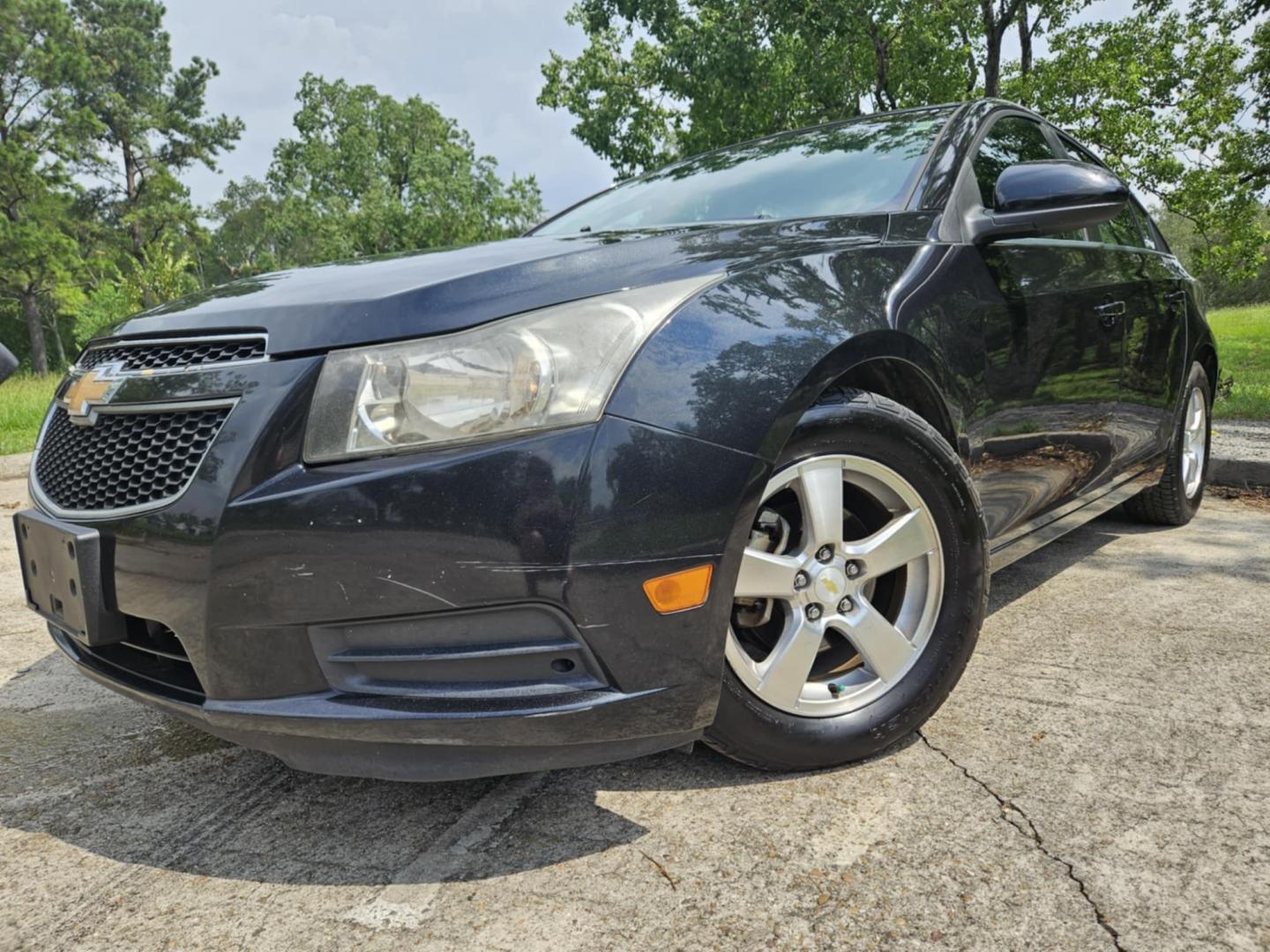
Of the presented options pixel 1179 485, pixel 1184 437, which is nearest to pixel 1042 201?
pixel 1184 437

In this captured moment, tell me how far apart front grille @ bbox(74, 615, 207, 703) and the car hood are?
562 mm

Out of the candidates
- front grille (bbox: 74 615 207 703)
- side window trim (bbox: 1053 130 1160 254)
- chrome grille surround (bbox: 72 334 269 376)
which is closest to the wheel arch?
chrome grille surround (bbox: 72 334 269 376)

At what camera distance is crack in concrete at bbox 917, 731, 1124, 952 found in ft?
4.48

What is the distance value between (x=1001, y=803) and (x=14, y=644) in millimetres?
2921

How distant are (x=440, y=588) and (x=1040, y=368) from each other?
67.7 inches

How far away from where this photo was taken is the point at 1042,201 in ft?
7.56

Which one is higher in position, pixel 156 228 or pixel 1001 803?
pixel 156 228

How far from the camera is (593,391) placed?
1466 mm

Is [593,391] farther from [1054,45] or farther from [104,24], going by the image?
[104,24]

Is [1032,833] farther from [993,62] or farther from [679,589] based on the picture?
[993,62]

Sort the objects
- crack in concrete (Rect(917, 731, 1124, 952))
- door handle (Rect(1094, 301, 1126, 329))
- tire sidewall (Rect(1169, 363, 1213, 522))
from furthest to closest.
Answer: tire sidewall (Rect(1169, 363, 1213, 522)), door handle (Rect(1094, 301, 1126, 329)), crack in concrete (Rect(917, 731, 1124, 952))

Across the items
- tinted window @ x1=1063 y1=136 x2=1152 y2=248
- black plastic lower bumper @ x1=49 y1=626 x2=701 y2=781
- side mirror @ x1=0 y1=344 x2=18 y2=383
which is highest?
tinted window @ x1=1063 y1=136 x2=1152 y2=248

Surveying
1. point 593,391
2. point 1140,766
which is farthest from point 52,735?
point 1140,766

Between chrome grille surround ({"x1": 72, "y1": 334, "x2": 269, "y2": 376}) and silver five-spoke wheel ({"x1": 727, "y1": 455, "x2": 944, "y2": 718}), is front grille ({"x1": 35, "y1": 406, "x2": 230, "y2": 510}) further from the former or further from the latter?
silver five-spoke wheel ({"x1": 727, "y1": 455, "x2": 944, "y2": 718})
